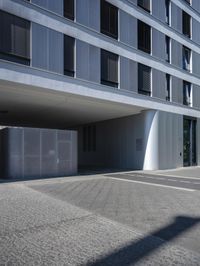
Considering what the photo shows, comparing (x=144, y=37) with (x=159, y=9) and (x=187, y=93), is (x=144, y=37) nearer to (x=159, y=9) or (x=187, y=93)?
(x=159, y=9)

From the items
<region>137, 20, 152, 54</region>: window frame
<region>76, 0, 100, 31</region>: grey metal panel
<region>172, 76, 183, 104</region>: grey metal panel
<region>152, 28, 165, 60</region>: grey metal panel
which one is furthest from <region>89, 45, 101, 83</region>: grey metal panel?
<region>172, 76, 183, 104</region>: grey metal panel

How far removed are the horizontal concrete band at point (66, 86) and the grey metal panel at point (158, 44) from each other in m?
3.73

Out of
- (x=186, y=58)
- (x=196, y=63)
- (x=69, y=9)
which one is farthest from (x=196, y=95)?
(x=69, y=9)

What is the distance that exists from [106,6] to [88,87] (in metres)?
5.87

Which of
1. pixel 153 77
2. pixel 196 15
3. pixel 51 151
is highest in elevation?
pixel 196 15

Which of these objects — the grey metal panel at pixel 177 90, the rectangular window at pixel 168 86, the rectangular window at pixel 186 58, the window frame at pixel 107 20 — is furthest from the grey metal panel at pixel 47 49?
the rectangular window at pixel 186 58

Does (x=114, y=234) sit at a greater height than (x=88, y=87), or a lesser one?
lesser

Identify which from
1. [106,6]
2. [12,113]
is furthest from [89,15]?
[12,113]

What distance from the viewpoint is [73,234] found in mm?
5750

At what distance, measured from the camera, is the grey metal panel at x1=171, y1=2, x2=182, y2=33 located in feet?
82.5

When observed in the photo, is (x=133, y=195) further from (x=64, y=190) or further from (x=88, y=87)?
(x=88, y=87)

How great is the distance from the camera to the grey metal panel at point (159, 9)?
75.9ft

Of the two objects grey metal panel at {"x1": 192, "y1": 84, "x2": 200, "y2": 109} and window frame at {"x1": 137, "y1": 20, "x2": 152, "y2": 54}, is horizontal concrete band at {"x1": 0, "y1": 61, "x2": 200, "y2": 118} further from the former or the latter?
grey metal panel at {"x1": 192, "y1": 84, "x2": 200, "y2": 109}

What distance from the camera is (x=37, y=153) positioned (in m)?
16.5
